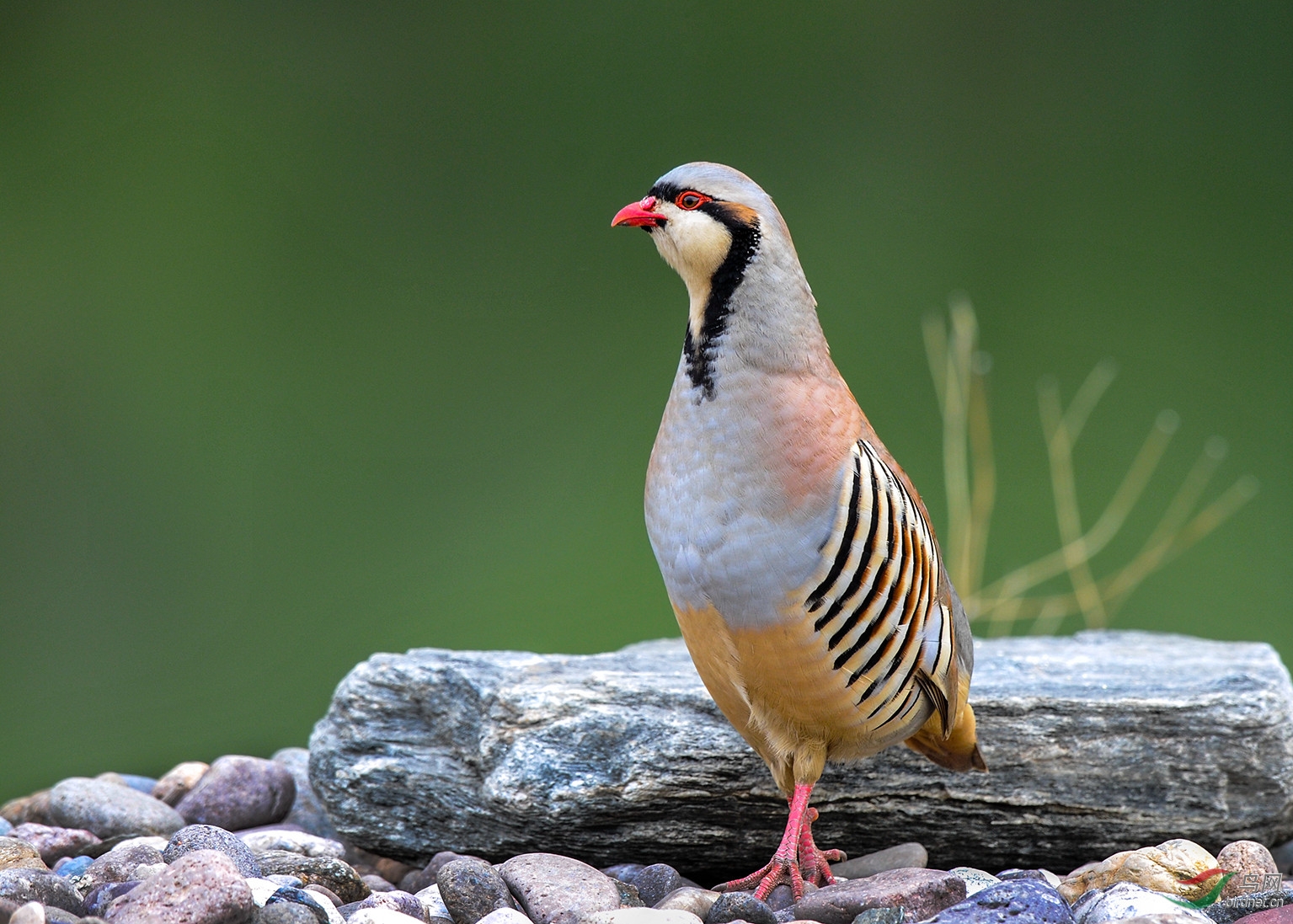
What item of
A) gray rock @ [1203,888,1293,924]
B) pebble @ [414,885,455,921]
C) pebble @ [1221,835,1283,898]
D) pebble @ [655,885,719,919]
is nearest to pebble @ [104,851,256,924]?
pebble @ [414,885,455,921]

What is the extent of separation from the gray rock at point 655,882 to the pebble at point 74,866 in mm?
1311

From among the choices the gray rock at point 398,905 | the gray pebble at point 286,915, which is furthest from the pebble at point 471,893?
the gray pebble at point 286,915

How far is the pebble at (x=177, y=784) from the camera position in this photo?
3.87 meters

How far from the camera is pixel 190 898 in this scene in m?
2.29

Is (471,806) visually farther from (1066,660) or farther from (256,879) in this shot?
(1066,660)

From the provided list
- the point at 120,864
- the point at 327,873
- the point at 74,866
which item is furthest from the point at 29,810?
the point at 327,873

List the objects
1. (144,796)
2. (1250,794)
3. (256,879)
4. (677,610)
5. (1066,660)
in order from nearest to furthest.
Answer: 1. (256,879)
2. (677,610)
3. (1250,794)
4. (144,796)
5. (1066,660)

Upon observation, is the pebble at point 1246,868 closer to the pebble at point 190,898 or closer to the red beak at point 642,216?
the red beak at point 642,216

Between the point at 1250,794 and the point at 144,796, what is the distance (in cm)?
311

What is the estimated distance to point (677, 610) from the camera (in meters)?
2.88

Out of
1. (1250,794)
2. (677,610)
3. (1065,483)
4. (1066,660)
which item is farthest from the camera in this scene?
(1065,483)

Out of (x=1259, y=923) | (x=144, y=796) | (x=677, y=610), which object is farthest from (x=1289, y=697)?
(x=144, y=796)

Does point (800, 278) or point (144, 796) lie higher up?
point (800, 278)

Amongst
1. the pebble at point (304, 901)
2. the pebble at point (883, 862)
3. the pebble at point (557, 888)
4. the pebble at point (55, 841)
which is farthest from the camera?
the pebble at point (55, 841)
